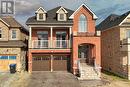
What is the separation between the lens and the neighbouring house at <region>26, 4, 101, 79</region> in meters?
42.6

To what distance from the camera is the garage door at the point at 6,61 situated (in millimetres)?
43719

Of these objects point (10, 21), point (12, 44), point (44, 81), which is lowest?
point (44, 81)

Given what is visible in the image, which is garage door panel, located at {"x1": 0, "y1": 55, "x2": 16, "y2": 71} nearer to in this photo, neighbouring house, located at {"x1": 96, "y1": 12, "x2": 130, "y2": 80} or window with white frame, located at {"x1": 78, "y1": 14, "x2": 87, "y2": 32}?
window with white frame, located at {"x1": 78, "y1": 14, "x2": 87, "y2": 32}

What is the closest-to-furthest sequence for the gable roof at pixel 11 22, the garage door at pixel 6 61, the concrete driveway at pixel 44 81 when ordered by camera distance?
the concrete driveway at pixel 44 81, the garage door at pixel 6 61, the gable roof at pixel 11 22

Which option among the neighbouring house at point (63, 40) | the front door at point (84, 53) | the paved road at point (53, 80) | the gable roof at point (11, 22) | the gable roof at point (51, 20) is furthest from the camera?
the front door at point (84, 53)

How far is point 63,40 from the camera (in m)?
44.6

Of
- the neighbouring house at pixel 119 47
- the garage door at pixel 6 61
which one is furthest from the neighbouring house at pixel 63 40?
the neighbouring house at pixel 119 47

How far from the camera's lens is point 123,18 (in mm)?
46781

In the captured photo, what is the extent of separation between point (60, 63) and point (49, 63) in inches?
67.3

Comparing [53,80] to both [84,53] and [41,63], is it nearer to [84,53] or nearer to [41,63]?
[41,63]

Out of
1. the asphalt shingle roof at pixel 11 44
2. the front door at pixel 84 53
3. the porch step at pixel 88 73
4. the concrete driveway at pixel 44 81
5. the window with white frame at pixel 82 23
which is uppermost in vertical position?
the window with white frame at pixel 82 23

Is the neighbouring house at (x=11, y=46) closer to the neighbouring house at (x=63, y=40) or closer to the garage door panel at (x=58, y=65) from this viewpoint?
the neighbouring house at (x=63, y=40)

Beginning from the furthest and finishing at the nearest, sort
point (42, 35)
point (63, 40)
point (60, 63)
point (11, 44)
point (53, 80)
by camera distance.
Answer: point (42, 35)
point (60, 63)
point (63, 40)
point (11, 44)
point (53, 80)

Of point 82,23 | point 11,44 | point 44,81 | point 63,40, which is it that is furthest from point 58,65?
point 44,81
